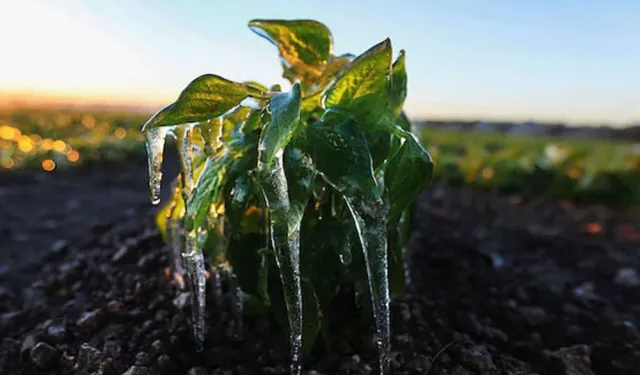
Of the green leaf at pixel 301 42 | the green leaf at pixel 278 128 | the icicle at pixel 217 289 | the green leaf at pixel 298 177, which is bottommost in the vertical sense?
the icicle at pixel 217 289

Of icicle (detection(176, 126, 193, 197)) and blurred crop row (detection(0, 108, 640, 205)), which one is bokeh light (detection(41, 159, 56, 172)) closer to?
blurred crop row (detection(0, 108, 640, 205))

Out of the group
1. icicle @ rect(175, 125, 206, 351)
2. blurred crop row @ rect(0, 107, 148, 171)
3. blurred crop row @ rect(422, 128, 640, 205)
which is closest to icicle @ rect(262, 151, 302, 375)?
icicle @ rect(175, 125, 206, 351)

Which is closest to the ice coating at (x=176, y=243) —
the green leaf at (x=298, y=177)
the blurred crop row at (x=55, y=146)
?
the green leaf at (x=298, y=177)

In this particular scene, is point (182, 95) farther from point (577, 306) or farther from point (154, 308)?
point (577, 306)

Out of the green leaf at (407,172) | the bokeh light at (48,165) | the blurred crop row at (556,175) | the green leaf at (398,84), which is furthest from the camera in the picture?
the bokeh light at (48,165)

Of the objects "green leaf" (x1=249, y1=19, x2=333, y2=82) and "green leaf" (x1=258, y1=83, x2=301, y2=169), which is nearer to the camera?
"green leaf" (x1=258, y1=83, x2=301, y2=169)

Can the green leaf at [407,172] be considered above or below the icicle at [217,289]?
above

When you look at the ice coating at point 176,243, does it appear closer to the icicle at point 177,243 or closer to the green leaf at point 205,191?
the icicle at point 177,243
